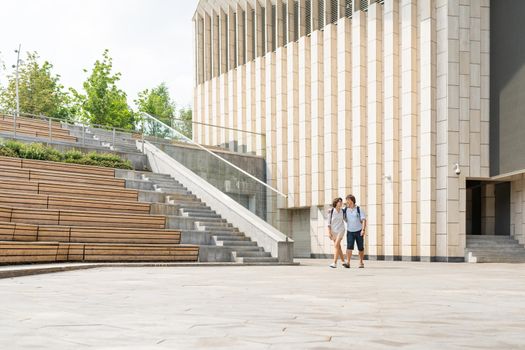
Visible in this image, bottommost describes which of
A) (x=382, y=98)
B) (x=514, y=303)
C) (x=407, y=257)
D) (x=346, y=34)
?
(x=407, y=257)

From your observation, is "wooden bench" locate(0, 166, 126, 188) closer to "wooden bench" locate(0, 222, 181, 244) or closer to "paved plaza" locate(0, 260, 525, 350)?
"wooden bench" locate(0, 222, 181, 244)

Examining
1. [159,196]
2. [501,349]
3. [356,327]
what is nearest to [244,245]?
[159,196]

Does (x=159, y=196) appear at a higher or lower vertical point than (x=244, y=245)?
higher

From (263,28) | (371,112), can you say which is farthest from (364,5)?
(263,28)

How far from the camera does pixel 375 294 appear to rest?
797 cm

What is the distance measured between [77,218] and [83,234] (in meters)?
0.83

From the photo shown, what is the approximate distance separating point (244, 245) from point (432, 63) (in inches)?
421

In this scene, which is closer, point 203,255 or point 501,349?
point 501,349

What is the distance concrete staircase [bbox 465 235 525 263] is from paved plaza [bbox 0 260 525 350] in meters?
13.9

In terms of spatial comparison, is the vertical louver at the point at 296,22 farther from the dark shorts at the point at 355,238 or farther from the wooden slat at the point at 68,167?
the dark shorts at the point at 355,238

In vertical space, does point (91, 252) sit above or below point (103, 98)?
below

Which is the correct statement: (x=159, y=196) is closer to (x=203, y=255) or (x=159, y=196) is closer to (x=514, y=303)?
(x=203, y=255)

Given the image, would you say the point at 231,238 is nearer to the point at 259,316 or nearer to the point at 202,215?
the point at 202,215

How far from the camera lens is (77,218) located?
1606 cm
